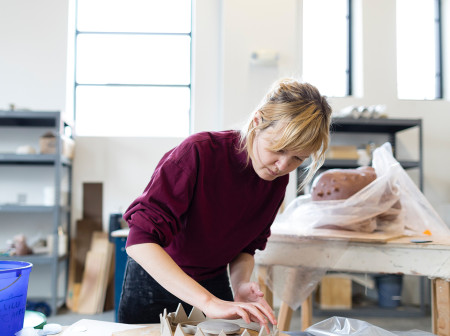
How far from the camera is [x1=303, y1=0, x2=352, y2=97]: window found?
3.81 metres

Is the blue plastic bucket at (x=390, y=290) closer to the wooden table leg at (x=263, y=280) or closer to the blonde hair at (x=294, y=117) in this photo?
the wooden table leg at (x=263, y=280)

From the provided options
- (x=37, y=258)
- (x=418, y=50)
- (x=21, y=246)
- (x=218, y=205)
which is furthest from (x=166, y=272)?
(x=418, y=50)

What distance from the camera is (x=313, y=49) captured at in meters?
3.81

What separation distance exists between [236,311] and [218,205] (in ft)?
1.00

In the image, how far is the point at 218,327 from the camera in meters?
0.87

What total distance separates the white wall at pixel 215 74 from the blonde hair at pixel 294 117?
2.32 m

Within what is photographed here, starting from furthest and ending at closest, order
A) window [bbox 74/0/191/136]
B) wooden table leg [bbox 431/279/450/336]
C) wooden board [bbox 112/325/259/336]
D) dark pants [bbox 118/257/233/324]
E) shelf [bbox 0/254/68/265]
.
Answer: window [bbox 74/0/191/136] < shelf [bbox 0/254/68/265] < wooden table leg [bbox 431/279/450/336] < dark pants [bbox 118/257/233/324] < wooden board [bbox 112/325/259/336]

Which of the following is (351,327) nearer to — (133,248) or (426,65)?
(133,248)

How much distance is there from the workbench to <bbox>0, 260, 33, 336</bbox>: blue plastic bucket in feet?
3.24

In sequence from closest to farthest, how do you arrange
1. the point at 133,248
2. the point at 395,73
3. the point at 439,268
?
the point at 133,248 → the point at 439,268 → the point at 395,73

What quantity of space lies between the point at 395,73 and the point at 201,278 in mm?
2981

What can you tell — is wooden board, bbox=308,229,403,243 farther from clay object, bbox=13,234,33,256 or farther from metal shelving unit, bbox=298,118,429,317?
clay object, bbox=13,234,33,256

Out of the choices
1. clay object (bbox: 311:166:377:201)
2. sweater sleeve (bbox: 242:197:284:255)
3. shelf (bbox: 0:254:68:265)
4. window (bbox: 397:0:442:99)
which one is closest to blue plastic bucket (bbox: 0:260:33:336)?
sweater sleeve (bbox: 242:197:284:255)

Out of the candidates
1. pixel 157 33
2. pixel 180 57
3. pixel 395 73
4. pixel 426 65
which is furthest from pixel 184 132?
pixel 426 65
